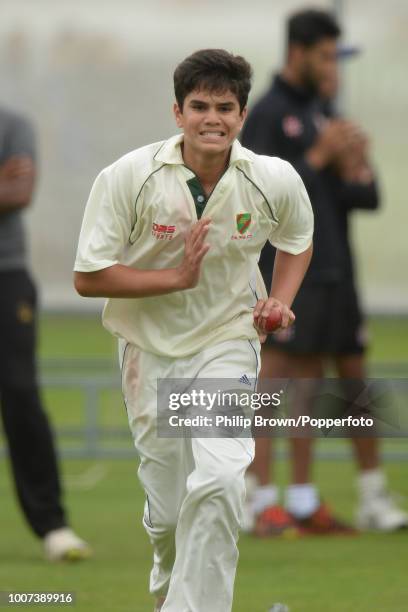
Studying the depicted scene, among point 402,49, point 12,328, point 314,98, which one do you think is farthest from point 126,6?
point 12,328

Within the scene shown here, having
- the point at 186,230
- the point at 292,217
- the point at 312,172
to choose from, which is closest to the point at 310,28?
the point at 312,172

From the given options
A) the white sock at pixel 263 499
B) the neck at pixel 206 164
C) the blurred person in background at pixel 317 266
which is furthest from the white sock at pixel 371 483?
the neck at pixel 206 164

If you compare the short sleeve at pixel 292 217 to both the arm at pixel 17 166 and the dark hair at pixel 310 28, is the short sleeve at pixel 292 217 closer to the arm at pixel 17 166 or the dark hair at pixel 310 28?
the arm at pixel 17 166

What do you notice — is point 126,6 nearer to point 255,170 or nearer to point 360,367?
point 360,367

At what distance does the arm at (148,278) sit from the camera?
183 inches

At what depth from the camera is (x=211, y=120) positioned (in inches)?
186

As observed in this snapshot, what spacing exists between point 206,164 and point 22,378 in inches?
81.8

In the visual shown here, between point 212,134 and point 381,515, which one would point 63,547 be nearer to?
point 381,515

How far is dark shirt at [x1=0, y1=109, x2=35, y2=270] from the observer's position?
263 inches

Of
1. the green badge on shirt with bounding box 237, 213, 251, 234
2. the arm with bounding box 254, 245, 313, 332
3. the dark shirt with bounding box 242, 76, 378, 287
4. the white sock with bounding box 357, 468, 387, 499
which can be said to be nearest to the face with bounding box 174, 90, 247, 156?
the green badge on shirt with bounding box 237, 213, 251, 234

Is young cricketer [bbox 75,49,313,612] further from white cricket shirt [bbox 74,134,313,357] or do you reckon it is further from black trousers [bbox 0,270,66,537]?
black trousers [bbox 0,270,66,537]

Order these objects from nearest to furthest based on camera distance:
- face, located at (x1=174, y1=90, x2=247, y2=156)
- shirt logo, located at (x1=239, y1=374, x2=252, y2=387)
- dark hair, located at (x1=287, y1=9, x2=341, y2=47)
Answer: face, located at (x1=174, y1=90, x2=247, y2=156) < shirt logo, located at (x1=239, y1=374, x2=252, y2=387) < dark hair, located at (x1=287, y1=9, x2=341, y2=47)

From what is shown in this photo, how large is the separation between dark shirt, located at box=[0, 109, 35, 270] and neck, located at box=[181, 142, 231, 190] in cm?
197

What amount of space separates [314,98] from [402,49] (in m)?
6.71
